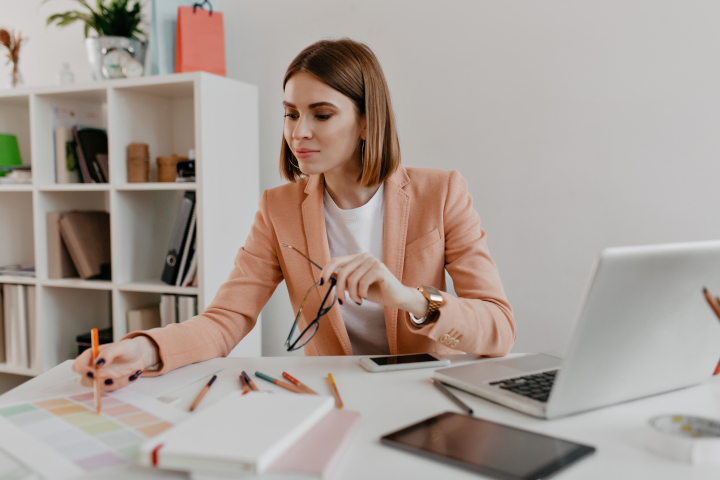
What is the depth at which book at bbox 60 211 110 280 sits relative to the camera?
237cm

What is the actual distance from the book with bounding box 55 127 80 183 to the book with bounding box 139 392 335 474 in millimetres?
2083

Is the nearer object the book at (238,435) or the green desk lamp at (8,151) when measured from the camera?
the book at (238,435)

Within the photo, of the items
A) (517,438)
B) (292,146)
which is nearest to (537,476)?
(517,438)

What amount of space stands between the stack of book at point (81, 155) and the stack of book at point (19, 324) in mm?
575

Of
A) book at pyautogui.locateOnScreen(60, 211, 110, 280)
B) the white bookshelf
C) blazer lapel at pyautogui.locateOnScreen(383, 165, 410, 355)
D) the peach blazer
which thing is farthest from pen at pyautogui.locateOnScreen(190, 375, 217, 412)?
book at pyautogui.locateOnScreen(60, 211, 110, 280)

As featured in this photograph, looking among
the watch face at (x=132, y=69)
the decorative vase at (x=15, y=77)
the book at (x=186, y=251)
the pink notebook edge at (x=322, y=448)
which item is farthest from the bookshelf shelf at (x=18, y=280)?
the pink notebook edge at (x=322, y=448)

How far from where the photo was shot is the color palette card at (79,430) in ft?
2.07

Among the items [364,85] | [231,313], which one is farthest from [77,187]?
[364,85]

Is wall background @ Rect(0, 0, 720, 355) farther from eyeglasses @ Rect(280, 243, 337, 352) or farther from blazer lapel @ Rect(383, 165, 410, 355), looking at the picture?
eyeglasses @ Rect(280, 243, 337, 352)

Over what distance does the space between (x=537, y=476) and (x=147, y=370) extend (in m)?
0.73

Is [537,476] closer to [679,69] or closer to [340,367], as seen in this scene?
[340,367]

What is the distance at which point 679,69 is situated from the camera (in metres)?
1.75

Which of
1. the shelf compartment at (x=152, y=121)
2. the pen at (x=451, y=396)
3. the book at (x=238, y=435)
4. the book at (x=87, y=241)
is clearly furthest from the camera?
the book at (x=87, y=241)

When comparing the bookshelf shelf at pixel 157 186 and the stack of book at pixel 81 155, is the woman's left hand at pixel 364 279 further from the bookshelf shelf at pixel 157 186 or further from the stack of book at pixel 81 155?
the stack of book at pixel 81 155
